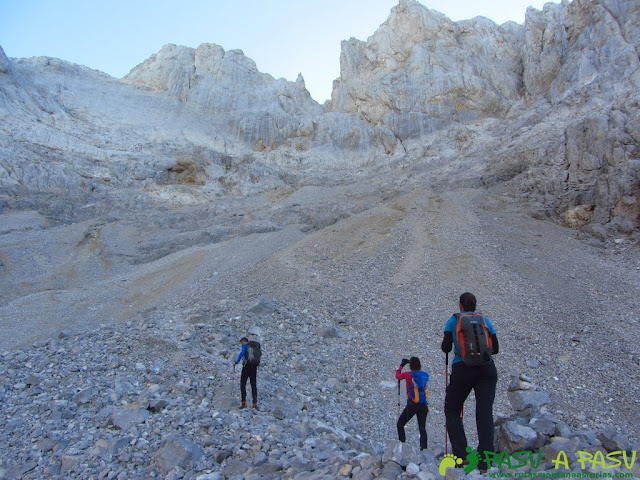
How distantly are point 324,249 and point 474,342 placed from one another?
1543 cm

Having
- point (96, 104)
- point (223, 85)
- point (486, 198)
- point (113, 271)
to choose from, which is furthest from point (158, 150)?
point (486, 198)

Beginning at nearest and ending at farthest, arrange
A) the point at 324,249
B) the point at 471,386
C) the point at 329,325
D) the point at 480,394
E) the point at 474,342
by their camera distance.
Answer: the point at 474,342, the point at 480,394, the point at 471,386, the point at 329,325, the point at 324,249

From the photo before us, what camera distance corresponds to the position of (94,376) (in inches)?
364

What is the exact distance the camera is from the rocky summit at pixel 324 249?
7.22 metres

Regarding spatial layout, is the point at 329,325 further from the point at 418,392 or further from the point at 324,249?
the point at 324,249

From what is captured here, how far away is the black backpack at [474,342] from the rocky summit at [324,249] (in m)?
1.02

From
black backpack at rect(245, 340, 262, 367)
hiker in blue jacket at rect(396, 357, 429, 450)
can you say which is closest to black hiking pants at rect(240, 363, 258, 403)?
black backpack at rect(245, 340, 262, 367)

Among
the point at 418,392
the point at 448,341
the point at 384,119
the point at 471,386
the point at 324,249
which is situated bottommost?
the point at 418,392

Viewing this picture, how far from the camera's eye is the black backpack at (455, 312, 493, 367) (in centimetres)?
488

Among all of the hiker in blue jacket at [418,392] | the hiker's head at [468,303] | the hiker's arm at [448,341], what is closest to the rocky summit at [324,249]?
the hiker in blue jacket at [418,392]

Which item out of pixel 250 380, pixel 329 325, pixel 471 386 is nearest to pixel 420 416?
pixel 471 386

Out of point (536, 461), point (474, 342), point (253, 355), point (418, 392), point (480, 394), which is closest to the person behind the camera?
point (536, 461)

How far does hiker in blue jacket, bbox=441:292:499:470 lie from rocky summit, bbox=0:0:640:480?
0.33 meters

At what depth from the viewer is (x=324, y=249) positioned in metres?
20.2
